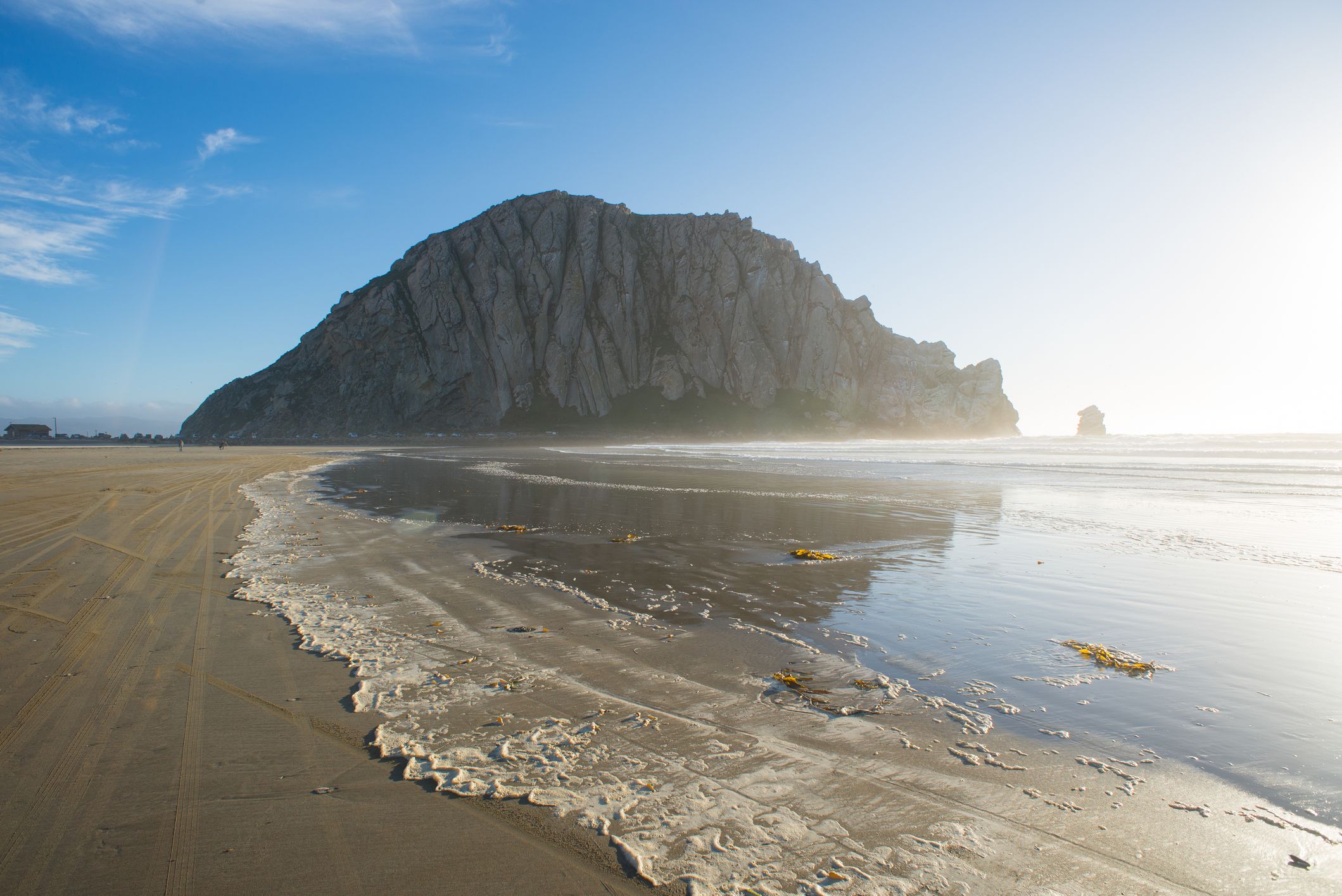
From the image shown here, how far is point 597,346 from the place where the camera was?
433ft

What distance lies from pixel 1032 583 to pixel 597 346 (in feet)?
413

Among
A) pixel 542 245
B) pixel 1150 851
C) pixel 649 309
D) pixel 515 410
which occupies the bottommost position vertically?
pixel 1150 851

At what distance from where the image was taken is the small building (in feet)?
310

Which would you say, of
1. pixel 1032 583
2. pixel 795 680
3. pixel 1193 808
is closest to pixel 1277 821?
pixel 1193 808

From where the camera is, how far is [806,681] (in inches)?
235

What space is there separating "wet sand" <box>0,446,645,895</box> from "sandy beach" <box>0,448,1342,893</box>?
0.06ft

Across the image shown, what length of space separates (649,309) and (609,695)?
451 ft

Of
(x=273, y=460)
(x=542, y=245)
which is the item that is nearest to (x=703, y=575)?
(x=273, y=460)

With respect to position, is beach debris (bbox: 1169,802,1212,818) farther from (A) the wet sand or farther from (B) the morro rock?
(B) the morro rock

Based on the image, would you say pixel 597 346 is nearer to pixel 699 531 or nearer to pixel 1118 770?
pixel 699 531

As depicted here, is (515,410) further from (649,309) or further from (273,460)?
(273,460)

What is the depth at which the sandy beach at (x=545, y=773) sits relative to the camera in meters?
3.30

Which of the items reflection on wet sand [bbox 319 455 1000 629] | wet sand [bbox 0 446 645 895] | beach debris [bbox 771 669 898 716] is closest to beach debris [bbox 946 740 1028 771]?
beach debris [bbox 771 669 898 716]

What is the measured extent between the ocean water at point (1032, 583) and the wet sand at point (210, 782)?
3.76 meters
